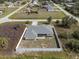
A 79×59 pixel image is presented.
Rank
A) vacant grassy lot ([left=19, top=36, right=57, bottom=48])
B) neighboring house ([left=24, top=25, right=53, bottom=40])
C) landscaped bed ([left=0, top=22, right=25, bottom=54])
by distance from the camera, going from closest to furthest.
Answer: landscaped bed ([left=0, top=22, right=25, bottom=54]) < vacant grassy lot ([left=19, top=36, right=57, bottom=48]) < neighboring house ([left=24, top=25, right=53, bottom=40])

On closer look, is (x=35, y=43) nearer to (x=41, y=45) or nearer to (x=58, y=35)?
(x=41, y=45)

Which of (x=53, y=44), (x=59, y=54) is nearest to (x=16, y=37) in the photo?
(x=53, y=44)

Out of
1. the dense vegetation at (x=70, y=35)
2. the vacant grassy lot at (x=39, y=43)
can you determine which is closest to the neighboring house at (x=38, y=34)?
the vacant grassy lot at (x=39, y=43)

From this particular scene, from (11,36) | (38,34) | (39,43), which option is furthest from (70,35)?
(11,36)

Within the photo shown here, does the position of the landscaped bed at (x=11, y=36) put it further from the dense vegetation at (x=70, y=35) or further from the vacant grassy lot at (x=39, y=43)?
the dense vegetation at (x=70, y=35)

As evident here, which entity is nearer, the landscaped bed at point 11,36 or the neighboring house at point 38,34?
the landscaped bed at point 11,36

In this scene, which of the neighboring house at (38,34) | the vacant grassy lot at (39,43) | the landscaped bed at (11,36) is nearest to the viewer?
the landscaped bed at (11,36)

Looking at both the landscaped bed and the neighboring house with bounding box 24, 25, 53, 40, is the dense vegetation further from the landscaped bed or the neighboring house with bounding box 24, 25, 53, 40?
the landscaped bed

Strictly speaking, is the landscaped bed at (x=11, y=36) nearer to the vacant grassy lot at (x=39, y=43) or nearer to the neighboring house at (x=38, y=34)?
the vacant grassy lot at (x=39, y=43)

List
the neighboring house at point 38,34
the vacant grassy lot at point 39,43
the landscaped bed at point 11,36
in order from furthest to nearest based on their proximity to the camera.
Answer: the neighboring house at point 38,34 → the vacant grassy lot at point 39,43 → the landscaped bed at point 11,36

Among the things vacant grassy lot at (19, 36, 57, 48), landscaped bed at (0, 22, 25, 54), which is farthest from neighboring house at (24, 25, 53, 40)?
landscaped bed at (0, 22, 25, 54)

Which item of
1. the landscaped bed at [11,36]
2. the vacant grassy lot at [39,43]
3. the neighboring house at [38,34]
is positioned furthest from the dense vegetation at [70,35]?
the landscaped bed at [11,36]

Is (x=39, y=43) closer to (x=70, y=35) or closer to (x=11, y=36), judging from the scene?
(x=11, y=36)
